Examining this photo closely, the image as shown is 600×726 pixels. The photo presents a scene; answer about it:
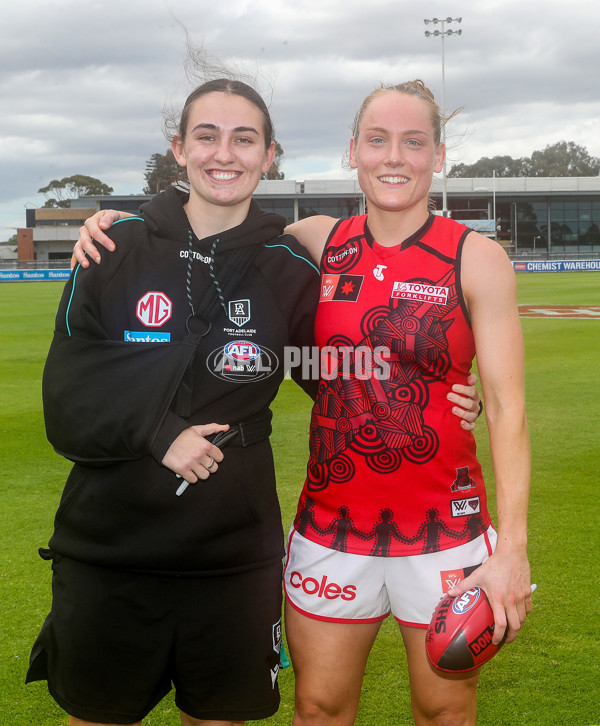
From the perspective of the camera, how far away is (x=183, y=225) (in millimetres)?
2725

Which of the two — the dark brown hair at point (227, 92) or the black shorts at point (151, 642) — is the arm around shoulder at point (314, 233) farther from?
the black shorts at point (151, 642)

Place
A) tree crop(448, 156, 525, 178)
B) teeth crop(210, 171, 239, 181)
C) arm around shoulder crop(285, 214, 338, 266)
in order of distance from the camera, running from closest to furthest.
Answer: teeth crop(210, 171, 239, 181) < arm around shoulder crop(285, 214, 338, 266) < tree crop(448, 156, 525, 178)

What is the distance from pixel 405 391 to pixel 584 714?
1802 millimetres

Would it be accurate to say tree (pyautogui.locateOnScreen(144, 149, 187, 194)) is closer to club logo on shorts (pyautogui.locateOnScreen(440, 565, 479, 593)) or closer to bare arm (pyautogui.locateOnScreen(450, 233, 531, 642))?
bare arm (pyautogui.locateOnScreen(450, 233, 531, 642))

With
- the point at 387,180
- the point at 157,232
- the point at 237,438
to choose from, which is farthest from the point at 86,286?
the point at 387,180

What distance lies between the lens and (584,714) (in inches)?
135

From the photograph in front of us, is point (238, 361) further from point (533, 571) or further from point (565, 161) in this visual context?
point (565, 161)

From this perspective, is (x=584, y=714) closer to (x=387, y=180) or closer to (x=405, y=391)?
(x=405, y=391)

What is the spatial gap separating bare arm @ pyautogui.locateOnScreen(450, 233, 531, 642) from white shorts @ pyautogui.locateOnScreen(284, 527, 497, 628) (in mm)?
206

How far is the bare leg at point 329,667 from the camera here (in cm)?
272

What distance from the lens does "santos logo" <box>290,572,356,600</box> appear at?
2721 millimetres

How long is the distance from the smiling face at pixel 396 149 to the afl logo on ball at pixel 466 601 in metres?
1.32

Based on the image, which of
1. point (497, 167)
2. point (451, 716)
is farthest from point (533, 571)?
point (497, 167)

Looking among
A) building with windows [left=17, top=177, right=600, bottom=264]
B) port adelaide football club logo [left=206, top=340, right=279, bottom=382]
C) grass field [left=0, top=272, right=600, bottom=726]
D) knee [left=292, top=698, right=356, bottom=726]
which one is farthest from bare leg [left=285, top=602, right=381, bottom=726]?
building with windows [left=17, top=177, right=600, bottom=264]
